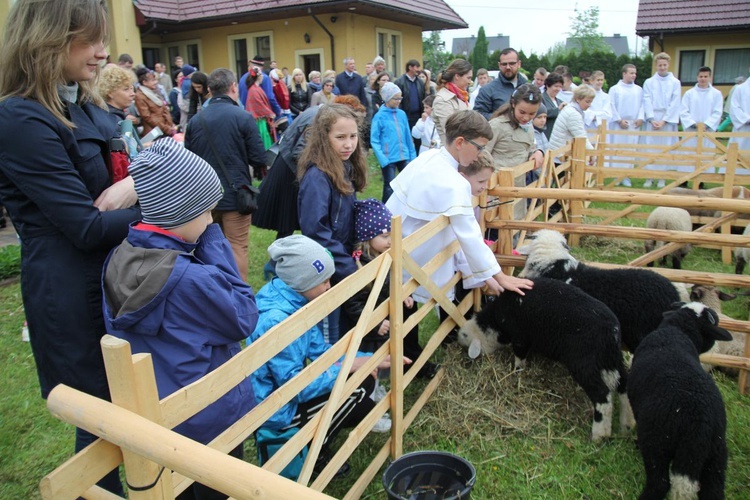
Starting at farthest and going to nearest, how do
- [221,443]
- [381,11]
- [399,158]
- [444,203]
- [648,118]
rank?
1. [381,11]
2. [648,118]
3. [399,158]
4. [444,203]
5. [221,443]

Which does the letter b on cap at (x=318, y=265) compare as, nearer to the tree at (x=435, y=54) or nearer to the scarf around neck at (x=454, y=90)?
the scarf around neck at (x=454, y=90)

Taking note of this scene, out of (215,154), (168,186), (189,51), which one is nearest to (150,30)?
(189,51)

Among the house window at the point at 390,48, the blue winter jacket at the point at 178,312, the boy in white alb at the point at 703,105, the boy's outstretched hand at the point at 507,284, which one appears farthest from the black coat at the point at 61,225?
the house window at the point at 390,48

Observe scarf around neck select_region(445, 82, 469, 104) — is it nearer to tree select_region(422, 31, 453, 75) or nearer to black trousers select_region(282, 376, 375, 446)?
black trousers select_region(282, 376, 375, 446)

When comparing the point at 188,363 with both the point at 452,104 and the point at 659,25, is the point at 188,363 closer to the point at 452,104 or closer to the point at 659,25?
the point at 452,104

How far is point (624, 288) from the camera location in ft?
13.6

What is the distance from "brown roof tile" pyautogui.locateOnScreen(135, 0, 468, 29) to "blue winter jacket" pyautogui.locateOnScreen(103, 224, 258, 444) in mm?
17480

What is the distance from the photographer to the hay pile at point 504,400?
3.72 m

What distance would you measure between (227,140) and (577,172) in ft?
15.8

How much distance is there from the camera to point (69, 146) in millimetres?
2088

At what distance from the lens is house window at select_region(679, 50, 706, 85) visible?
2167 centimetres

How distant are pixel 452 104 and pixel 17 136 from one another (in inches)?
A: 246

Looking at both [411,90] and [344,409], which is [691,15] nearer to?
[411,90]

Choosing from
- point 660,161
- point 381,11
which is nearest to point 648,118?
point 660,161
